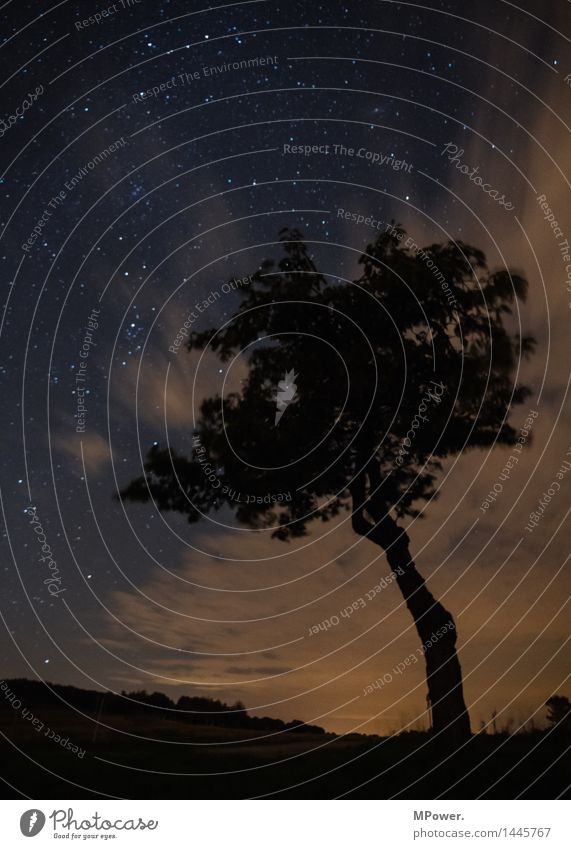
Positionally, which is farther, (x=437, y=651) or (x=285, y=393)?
(x=285, y=393)

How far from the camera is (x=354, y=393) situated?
8523 millimetres

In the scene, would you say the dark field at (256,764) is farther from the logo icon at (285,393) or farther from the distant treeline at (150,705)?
the logo icon at (285,393)

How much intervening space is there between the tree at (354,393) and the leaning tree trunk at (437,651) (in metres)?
0.15

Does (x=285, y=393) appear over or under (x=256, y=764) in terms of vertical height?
over

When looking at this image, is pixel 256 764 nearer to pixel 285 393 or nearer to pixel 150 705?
pixel 150 705

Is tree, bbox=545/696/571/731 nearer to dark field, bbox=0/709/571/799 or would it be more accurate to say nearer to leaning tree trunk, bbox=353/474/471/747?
dark field, bbox=0/709/571/799

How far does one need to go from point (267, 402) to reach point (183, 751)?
3.32 m

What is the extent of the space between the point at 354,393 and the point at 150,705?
11.6 feet
